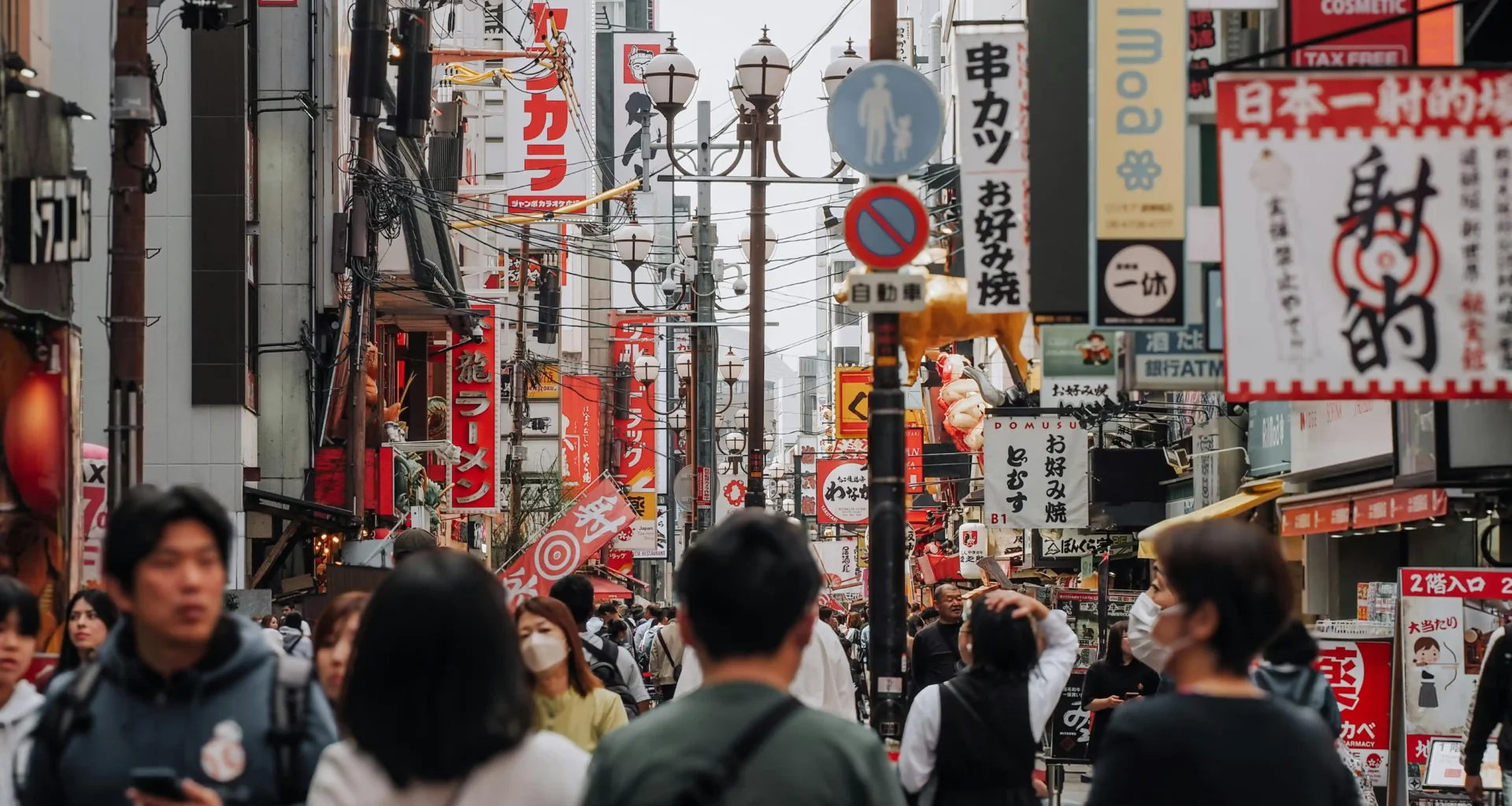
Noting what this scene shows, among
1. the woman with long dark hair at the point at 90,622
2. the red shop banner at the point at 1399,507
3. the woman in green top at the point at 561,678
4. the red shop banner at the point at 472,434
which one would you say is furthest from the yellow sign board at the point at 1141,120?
the red shop banner at the point at 472,434

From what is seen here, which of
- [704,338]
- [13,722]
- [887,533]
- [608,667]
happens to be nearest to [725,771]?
[13,722]

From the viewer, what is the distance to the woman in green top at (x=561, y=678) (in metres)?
7.12

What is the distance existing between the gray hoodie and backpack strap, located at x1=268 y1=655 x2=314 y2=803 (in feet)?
0.04

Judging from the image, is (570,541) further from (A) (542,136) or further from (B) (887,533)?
(A) (542,136)

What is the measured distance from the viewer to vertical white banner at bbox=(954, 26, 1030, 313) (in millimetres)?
13180

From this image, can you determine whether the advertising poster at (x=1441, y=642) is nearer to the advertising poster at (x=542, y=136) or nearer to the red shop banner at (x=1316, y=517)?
the red shop banner at (x=1316, y=517)

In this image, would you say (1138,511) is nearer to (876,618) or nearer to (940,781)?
(876,618)

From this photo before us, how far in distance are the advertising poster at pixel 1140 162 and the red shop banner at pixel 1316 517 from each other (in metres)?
7.94

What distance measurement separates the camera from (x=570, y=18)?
89.1m

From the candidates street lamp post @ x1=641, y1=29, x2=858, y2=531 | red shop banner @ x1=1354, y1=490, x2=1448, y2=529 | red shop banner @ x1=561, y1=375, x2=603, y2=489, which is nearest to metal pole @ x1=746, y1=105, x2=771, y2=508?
street lamp post @ x1=641, y1=29, x2=858, y2=531

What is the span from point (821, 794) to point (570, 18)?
8791 cm

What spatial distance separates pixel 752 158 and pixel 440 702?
2034 cm

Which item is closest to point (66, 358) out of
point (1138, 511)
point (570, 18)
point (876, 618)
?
point (876, 618)

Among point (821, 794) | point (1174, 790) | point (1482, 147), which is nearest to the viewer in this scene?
point (821, 794)
